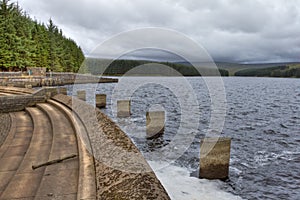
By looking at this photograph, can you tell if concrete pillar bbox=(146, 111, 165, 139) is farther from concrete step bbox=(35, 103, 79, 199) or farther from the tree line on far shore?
the tree line on far shore

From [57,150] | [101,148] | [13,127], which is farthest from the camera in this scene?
[13,127]

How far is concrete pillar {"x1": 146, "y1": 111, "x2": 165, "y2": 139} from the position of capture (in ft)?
37.4

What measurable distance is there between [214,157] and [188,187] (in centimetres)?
116

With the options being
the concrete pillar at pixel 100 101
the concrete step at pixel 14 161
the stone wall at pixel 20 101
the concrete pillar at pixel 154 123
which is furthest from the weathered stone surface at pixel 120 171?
the concrete pillar at pixel 100 101

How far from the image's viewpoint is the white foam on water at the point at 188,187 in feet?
19.0

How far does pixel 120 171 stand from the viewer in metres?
2.71

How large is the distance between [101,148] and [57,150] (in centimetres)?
157

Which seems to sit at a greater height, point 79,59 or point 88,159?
point 79,59

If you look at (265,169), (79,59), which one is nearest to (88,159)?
(265,169)

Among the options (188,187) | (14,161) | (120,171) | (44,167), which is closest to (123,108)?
(188,187)

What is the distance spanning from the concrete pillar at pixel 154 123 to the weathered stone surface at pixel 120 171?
7.12m

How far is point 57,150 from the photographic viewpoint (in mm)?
4648

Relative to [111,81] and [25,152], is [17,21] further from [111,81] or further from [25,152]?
[25,152]

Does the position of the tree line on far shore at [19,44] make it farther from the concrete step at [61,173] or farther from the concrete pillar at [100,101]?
the concrete step at [61,173]
